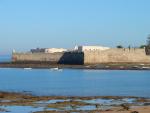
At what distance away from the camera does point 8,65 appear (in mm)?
84188

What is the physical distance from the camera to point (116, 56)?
3039 inches

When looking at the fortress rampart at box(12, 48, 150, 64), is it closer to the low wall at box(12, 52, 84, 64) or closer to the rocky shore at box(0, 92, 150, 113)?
the low wall at box(12, 52, 84, 64)

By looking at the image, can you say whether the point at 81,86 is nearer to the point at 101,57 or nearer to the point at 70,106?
the point at 70,106

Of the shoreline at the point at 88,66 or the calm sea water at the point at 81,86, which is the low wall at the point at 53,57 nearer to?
the shoreline at the point at 88,66

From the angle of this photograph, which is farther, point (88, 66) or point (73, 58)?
point (73, 58)

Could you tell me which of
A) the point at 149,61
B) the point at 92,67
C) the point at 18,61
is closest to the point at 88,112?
the point at 92,67

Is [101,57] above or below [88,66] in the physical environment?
above

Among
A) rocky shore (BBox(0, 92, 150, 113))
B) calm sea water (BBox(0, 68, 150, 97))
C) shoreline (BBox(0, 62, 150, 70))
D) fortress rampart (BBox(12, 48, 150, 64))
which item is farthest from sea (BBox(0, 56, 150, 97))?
rocky shore (BBox(0, 92, 150, 113))

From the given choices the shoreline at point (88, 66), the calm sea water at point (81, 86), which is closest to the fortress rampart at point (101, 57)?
the shoreline at point (88, 66)

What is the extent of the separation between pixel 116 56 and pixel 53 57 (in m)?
9.86

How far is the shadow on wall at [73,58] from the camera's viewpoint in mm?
77912

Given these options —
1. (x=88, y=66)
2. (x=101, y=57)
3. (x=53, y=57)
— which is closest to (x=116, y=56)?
(x=101, y=57)

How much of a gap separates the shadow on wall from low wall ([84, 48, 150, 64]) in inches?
48.6

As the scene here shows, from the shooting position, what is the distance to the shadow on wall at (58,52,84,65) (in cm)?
7791
